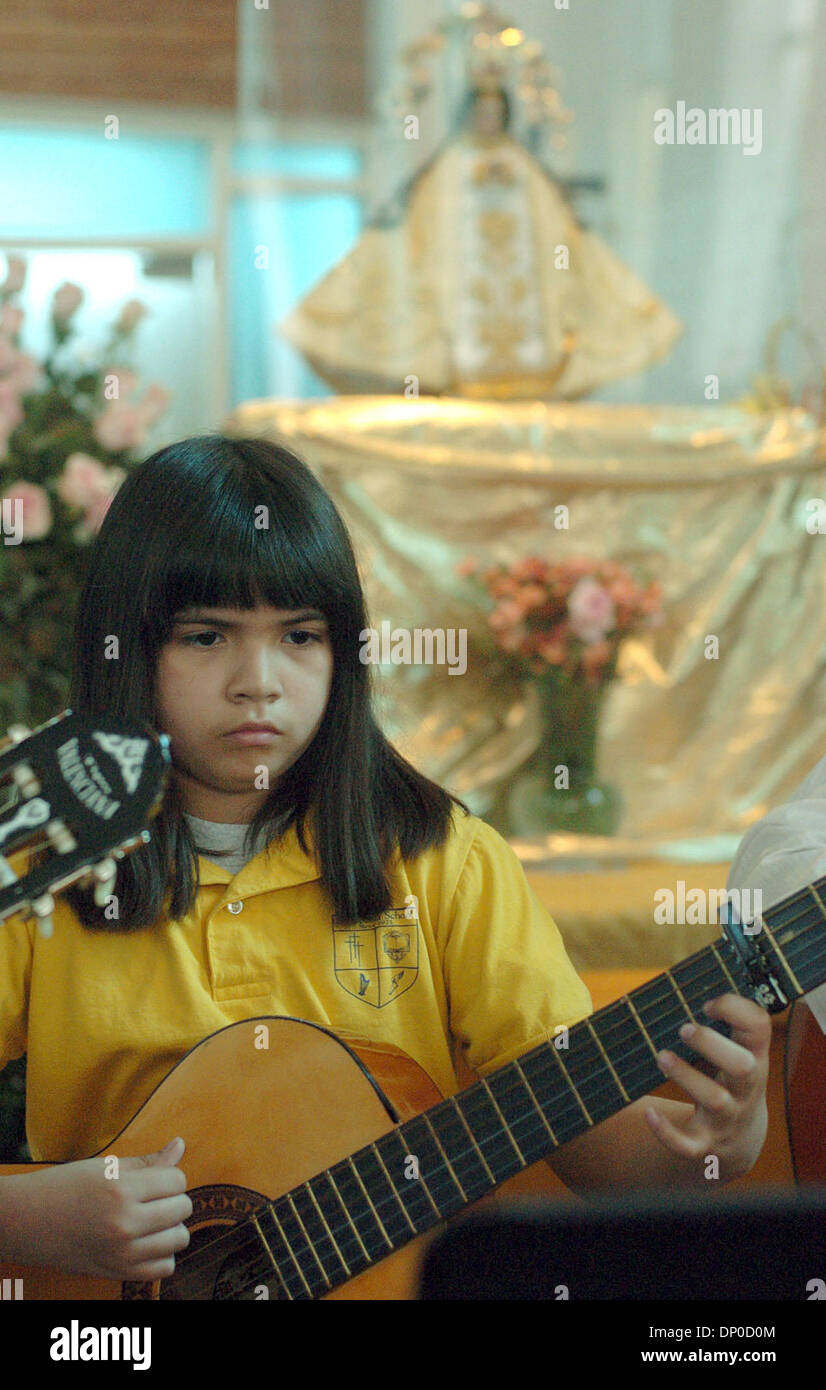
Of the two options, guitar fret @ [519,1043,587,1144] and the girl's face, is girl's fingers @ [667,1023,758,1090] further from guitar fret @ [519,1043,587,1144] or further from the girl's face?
the girl's face

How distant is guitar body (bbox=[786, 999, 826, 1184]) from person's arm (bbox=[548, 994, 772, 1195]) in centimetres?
9

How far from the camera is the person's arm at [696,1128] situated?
0.67 metres

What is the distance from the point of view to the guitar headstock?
580 millimetres

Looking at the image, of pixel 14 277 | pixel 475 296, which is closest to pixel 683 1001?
pixel 14 277

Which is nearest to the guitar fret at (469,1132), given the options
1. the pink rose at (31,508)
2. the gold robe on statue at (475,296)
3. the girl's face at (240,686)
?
the girl's face at (240,686)

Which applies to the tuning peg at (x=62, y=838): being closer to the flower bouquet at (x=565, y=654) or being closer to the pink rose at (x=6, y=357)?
the pink rose at (x=6, y=357)

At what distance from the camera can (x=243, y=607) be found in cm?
77

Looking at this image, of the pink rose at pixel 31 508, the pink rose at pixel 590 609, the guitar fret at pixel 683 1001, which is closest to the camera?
the guitar fret at pixel 683 1001

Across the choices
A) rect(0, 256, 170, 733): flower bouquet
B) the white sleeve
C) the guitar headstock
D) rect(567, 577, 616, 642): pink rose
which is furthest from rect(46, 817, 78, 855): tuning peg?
rect(567, 577, 616, 642): pink rose

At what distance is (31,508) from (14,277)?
1.00ft

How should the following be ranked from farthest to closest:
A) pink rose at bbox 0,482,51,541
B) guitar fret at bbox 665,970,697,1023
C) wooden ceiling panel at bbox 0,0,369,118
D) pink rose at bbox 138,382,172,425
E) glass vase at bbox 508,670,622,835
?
wooden ceiling panel at bbox 0,0,369,118
glass vase at bbox 508,670,622,835
pink rose at bbox 138,382,172,425
pink rose at bbox 0,482,51,541
guitar fret at bbox 665,970,697,1023

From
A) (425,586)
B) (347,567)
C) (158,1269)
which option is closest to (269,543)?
(347,567)

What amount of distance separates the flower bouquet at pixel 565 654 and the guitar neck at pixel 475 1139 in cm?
136
